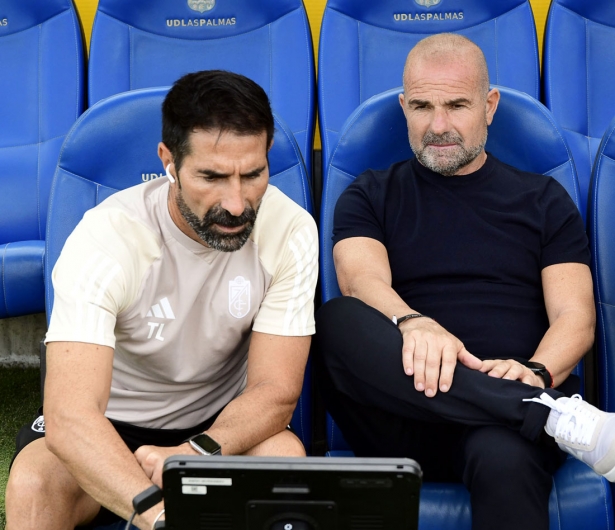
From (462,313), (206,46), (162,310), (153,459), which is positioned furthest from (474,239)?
(206,46)

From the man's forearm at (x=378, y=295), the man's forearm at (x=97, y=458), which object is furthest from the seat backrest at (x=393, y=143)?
the man's forearm at (x=97, y=458)

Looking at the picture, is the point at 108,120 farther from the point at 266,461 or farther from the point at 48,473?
the point at 266,461

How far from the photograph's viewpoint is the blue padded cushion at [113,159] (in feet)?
5.32

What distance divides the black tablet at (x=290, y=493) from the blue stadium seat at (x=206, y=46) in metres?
1.43

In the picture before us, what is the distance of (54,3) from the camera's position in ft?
7.79

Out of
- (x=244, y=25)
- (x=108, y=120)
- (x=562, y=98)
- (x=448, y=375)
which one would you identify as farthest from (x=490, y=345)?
(x=244, y=25)

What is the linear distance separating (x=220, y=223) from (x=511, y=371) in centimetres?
53

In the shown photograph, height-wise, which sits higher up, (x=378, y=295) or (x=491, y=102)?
(x=491, y=102)

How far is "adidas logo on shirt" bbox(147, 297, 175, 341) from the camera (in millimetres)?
1370

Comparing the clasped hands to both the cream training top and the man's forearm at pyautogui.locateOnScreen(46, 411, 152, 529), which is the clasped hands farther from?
the man's forearm at pyautogui.locateOnScreen(46, 411, 152, 529)

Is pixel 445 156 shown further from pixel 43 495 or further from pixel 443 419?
pixel 43 495

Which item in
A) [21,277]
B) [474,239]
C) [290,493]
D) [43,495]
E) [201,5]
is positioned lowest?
[43,495]

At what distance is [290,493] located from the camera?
92 centimetres

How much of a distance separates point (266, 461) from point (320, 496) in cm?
7
